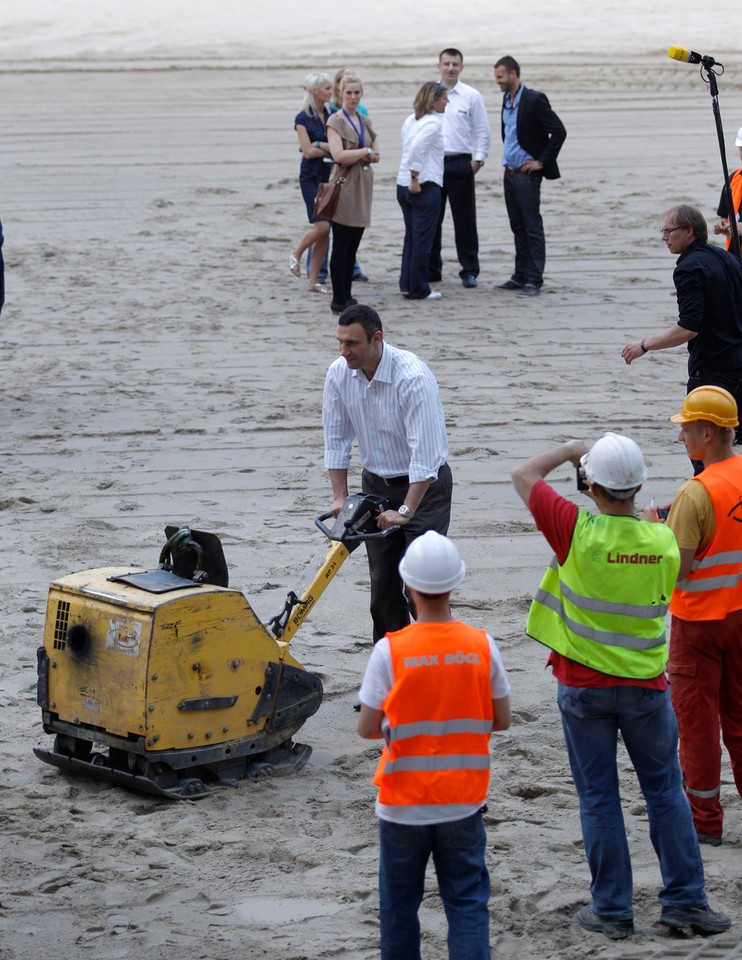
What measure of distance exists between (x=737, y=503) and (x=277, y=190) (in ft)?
43.5

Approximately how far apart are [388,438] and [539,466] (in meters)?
1.76

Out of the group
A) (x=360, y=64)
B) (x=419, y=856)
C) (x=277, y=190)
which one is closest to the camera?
(x=419, y=856)

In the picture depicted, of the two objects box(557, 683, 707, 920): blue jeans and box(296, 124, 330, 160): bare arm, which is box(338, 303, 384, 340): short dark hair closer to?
box(557, 683, 707, 920): blue jeans

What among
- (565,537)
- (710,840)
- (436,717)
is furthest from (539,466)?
(710,840)

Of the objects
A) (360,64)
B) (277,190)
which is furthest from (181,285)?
(360,64)

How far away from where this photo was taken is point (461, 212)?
13742 millimetres

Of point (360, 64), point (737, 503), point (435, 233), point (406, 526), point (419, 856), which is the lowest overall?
point (419, 856)

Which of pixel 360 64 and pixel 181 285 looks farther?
pixel 360 64

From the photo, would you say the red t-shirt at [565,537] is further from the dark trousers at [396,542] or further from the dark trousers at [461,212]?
the dark trousers at [461,212]

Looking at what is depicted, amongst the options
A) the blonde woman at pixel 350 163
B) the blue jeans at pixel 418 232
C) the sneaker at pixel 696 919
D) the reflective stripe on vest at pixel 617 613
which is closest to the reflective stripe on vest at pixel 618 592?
the reflective stripe on vest at pixel 617 613

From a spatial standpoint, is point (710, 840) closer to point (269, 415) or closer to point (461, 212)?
point (269, 415)

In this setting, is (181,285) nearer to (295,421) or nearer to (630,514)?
(295,421)

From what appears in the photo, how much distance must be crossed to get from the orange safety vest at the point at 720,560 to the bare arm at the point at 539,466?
20.8 inches

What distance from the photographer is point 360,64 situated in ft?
87.7
